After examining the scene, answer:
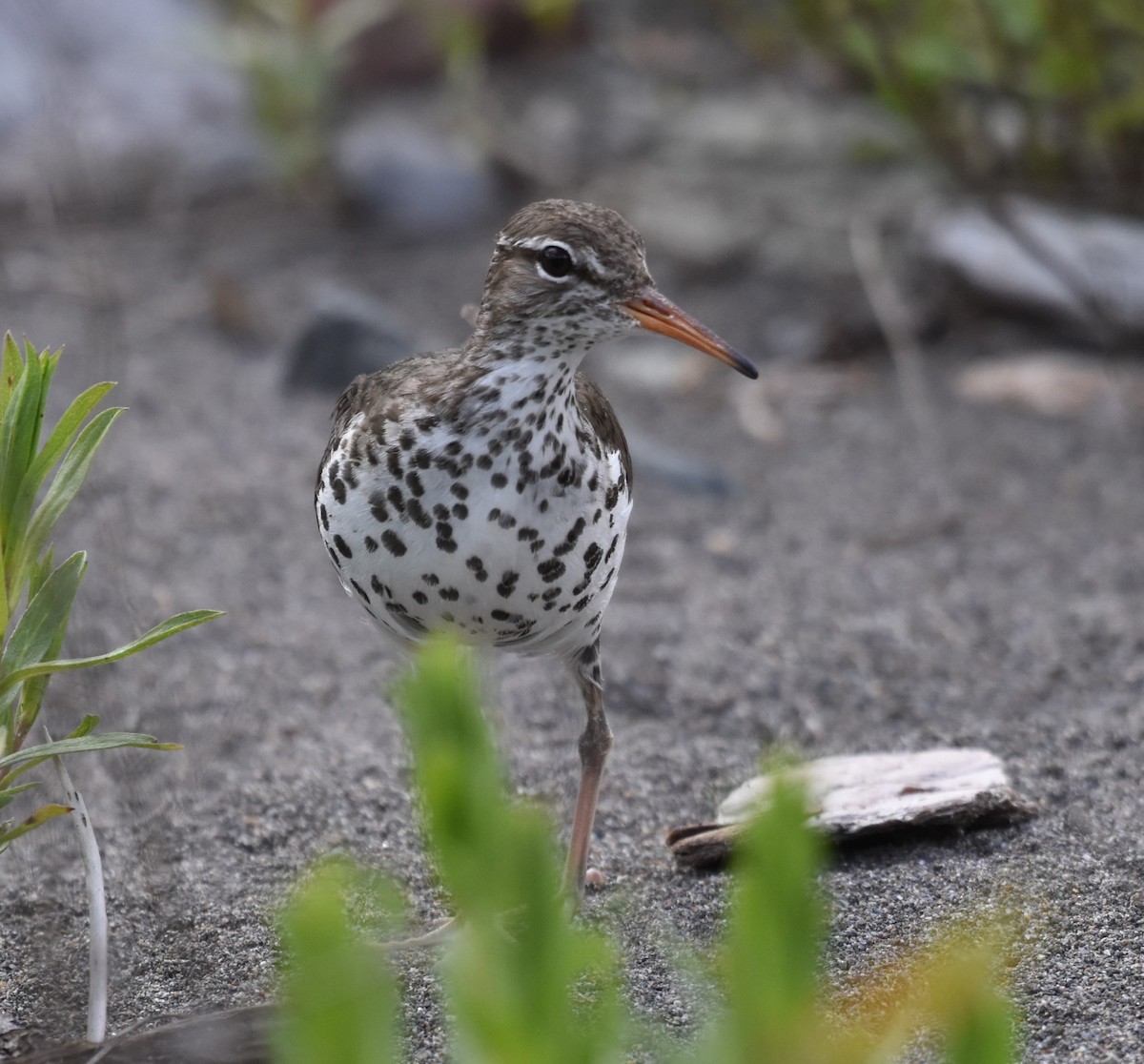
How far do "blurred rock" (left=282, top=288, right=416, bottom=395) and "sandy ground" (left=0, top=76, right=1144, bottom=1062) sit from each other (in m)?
0.14

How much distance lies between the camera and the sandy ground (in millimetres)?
3705

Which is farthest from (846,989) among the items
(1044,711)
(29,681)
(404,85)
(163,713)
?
(404,85)

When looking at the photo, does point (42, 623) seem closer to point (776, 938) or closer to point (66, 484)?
point (66, 484)

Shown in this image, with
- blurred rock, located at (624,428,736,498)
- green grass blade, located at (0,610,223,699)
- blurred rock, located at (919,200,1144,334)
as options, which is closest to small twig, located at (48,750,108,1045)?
green grass blade, located at (0,610,223,699)

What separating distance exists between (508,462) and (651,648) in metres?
2.48

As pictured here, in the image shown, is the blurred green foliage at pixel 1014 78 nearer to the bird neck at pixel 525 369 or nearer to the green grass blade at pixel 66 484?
the bird neck at pixel 525 369

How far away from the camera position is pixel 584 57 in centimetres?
1209

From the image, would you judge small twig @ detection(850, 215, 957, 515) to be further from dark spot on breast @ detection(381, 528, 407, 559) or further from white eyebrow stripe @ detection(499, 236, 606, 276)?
dark spot on breast @ detection(381, 528, 407, 559)

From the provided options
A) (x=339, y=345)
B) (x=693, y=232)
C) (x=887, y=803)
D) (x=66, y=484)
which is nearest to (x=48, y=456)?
(x=66, y=484)

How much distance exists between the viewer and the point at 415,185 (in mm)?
10109

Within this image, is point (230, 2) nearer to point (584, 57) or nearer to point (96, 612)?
point (584, 57)

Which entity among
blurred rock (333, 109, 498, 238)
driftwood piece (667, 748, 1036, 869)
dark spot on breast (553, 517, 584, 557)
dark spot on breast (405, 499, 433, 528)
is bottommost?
driftwood piece (667, 748, 1036, 869)

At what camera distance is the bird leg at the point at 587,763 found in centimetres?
412

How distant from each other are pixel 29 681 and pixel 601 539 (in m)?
1.24
